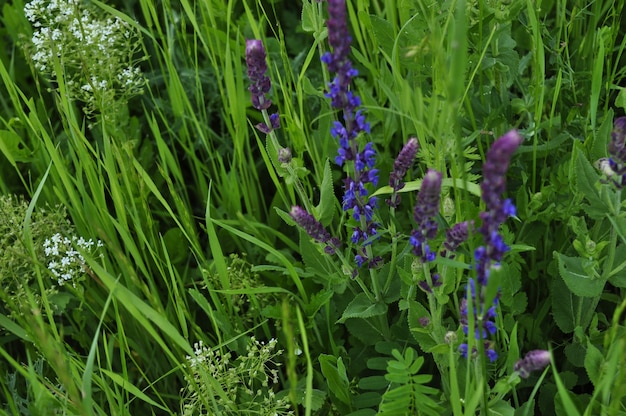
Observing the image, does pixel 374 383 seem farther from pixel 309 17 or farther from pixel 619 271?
pixel 309 17

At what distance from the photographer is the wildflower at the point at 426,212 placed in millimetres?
1162

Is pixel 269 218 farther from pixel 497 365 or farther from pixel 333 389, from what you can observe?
pixel 497 365

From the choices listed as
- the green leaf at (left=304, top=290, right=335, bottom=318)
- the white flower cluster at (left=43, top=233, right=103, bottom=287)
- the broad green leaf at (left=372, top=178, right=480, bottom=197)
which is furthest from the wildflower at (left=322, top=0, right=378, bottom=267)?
the white flower cluster at (left=43, top=233, right=103, bottom=287)

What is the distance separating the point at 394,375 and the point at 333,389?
0.32 m

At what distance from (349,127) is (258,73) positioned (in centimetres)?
26

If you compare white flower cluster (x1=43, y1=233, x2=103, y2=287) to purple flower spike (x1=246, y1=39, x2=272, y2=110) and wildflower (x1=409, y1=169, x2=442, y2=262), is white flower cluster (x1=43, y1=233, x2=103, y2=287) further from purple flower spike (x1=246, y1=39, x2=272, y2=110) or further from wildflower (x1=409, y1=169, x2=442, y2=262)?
wildflower (x1=409, y1=169, x2=442, y2=262)

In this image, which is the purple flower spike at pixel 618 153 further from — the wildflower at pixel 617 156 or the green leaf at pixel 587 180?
the green leaf at pixel 587 180

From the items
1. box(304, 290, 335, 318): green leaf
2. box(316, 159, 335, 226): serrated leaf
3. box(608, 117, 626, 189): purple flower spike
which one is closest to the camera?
box(608, 117, 626, 189): purple flower spike

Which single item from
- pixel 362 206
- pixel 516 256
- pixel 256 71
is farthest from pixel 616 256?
pixel 256 71

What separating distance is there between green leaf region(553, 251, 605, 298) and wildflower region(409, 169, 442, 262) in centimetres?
43

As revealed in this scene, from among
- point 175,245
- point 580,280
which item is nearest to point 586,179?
point 580,280

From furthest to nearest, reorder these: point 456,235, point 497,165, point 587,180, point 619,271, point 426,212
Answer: point 619,271
point 587,180
point 456,235
point 426,212
point 497,165

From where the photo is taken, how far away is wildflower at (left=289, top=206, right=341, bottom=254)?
5.01 ft

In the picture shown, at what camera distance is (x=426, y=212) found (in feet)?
4.02
